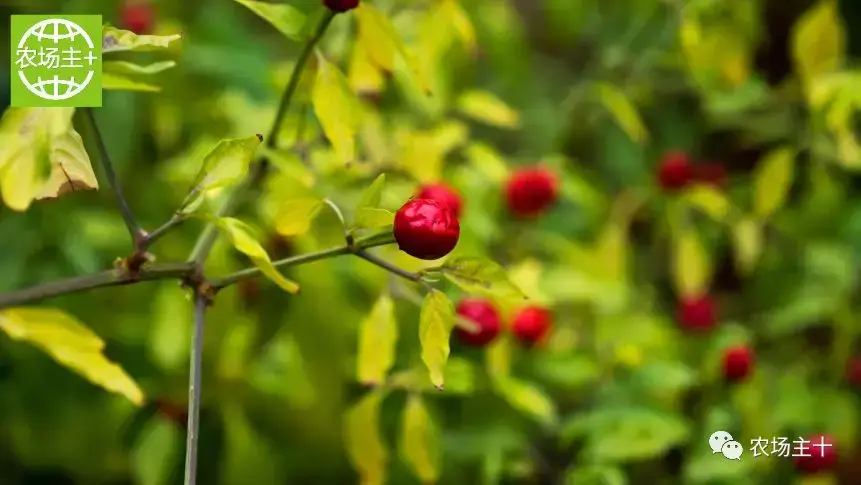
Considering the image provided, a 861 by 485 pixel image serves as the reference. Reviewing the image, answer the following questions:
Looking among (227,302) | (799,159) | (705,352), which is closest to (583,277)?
(705,352)

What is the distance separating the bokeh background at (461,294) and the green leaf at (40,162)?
190 mm

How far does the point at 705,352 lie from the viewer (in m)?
1.06

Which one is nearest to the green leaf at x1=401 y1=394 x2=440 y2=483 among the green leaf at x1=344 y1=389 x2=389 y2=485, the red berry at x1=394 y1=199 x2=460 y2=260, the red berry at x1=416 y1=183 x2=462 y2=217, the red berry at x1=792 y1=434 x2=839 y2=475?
the green leaf at x1=344 y1=389 x2=389 y2=485

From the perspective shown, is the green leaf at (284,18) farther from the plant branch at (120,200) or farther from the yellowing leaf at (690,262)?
the yellowing leaf at (690,262)

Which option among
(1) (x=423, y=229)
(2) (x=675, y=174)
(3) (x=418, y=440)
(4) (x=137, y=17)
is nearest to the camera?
(1) (x=423, y=229)

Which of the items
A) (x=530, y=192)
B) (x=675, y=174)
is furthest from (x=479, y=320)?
(x=675, y=174)

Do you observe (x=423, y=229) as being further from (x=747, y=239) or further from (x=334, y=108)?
(x=747, y=239)

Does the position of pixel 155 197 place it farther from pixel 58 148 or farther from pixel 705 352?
pixel 705 352

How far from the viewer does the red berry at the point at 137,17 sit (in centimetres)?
103

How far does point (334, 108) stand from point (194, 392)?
0.67 ft

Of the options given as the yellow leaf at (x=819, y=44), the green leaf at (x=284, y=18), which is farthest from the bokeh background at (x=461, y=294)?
the green leaf at (x=284, y=18)

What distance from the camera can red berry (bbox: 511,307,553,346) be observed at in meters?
0.92

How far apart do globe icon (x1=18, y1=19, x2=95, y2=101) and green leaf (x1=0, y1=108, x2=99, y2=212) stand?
54 millimetres

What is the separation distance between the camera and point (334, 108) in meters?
0.61
